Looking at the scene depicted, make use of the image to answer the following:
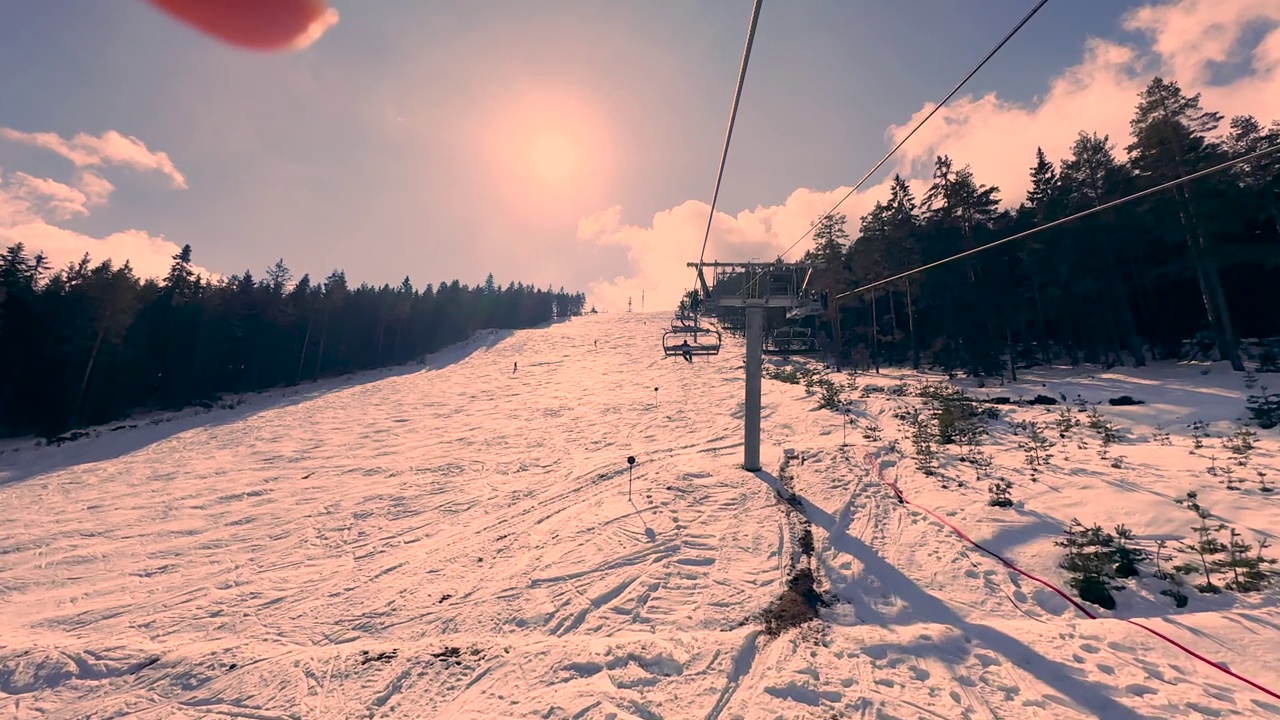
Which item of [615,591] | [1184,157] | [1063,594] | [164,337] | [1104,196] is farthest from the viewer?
[164,337]

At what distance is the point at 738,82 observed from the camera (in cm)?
531

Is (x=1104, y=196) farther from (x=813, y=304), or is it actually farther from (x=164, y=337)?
(x=164, y=337)

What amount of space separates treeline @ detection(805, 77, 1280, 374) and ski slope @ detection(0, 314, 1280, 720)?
1078cm

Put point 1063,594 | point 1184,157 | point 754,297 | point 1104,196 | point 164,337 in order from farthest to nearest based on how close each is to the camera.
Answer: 1. point 164,337
2. point 1104,196
3. point 1184,157
4. point 754,297
5. point 1063,594

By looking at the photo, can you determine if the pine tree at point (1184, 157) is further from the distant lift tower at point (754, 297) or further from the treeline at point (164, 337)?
the treeline at point (164, 337)

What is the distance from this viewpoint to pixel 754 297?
14.8m

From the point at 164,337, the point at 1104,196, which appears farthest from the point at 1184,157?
the point at 164,337

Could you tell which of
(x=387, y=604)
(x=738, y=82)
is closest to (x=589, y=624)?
(x=387, y=604)

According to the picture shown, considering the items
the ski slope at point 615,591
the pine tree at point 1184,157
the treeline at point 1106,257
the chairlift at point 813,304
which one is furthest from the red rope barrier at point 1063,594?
the pine tree at point 1184,157

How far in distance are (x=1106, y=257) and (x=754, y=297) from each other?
28604 mm

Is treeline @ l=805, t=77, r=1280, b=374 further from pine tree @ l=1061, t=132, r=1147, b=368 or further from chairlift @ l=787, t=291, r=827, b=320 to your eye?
A: chairlift @ l=787, t=291, r=827, b=320

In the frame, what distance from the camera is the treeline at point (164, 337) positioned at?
3475 cm

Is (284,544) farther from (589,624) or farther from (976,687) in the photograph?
(976,687)

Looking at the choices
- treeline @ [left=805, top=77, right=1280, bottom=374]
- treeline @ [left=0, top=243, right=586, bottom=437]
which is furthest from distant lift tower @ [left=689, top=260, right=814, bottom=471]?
treeline @ [left=0, top=243, right=586, bottom=437]
